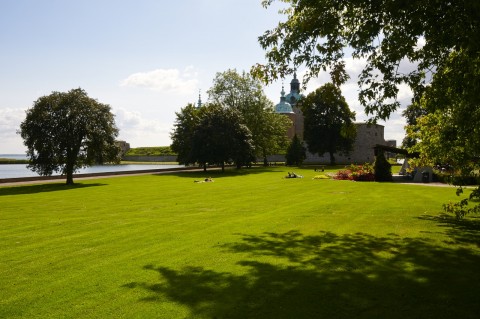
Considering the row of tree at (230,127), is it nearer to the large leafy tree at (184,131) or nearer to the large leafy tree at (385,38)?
the large leafy tree at (184,131)

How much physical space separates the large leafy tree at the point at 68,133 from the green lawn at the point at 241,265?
2138cm

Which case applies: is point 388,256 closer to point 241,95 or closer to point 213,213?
point 213,213

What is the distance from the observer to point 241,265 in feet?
25.8

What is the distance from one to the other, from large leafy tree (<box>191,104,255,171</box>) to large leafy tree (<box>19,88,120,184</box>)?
15.2 meters

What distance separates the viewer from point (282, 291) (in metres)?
6.35

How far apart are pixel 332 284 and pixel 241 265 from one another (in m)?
1.99

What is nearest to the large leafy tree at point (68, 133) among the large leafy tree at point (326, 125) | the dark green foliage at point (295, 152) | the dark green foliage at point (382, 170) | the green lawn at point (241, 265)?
the green lawn at point (241, 265)

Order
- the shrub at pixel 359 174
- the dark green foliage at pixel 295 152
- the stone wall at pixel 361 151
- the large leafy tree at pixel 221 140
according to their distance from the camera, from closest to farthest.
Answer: the shrub at pixel 359 174 → the large leafy tree at pixel 221 140 → the dark green foliage at pixel 295 152 → the stone wall at pixel 361 151

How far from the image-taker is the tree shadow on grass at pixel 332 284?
564 cm

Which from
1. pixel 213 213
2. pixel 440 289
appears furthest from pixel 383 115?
pixel 213 213

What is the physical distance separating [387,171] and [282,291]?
2882cm

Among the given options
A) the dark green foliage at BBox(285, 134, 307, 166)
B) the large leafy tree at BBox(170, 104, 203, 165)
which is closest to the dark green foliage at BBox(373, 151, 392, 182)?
the large leafy tree at BBox(170, 104, 203, 165)

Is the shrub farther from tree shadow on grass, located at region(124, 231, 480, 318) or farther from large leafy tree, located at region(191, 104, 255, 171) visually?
tree shadow on grass, located at region(124, 231, 480, 318)

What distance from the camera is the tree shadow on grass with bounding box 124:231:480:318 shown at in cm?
564
